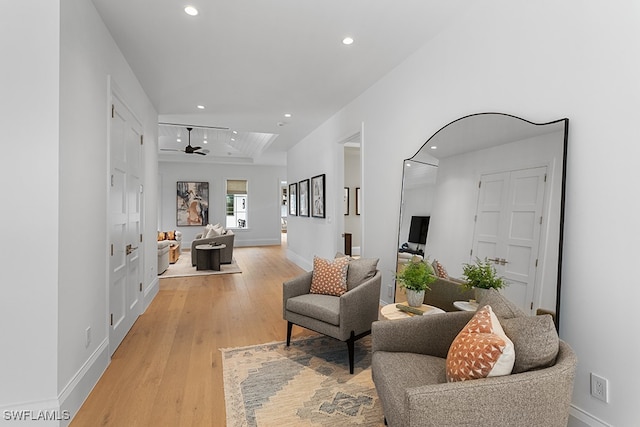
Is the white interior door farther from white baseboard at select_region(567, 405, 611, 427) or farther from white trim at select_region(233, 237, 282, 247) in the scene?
white trim at select_region(233, 237, 282, 247)

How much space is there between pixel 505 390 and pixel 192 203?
10.00 meters

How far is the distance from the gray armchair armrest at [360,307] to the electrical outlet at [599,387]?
4.72 feet

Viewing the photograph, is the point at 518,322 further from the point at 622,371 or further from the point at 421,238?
the point at 421,238

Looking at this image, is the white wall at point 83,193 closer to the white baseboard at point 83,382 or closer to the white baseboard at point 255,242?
the white baseboard at point 83,382

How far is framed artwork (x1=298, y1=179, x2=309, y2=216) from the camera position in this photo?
6.40 m

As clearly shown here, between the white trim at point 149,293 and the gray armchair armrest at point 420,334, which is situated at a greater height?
the gray armchair armrest at point 420,334

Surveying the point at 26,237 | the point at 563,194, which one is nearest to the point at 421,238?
the point at 563,194

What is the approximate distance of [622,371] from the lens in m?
1.51

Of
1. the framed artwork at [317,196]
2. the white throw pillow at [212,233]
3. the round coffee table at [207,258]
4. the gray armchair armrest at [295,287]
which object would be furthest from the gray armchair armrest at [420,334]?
the white throw pillow at [212,233]

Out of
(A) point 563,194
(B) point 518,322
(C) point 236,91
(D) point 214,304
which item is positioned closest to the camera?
(B) point 518,322

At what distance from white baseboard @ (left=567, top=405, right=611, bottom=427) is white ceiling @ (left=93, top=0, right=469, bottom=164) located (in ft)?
8.67

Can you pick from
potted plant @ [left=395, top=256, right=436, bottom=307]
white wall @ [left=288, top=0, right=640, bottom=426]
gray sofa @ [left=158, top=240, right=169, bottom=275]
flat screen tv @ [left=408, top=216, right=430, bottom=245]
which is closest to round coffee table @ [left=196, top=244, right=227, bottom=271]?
gray sofa @ [left=158, top=240, right=169, bottom=275]

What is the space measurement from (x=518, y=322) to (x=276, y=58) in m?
2.93

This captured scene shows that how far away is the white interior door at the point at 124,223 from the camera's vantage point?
281 centimetres
